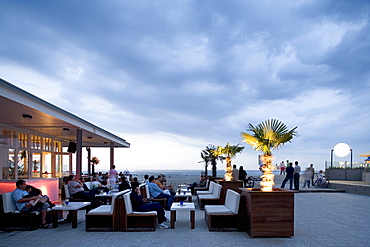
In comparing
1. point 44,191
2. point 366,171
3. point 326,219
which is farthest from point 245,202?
point 366,171

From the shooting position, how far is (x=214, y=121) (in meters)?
23.2

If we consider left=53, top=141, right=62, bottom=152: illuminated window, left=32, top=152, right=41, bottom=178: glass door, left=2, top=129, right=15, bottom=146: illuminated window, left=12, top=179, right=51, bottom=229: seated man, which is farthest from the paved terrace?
left=53, top=141, right=62, bottom=152: illuminated window

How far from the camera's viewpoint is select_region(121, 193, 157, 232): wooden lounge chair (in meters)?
7.38

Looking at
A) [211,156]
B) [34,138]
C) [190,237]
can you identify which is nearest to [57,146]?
[34,138]

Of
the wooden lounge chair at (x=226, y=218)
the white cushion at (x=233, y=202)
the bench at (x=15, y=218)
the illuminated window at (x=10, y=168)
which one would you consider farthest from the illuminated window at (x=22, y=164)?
the wooden lounge chair at (x=226, y=218)

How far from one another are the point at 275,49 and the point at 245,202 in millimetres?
8421

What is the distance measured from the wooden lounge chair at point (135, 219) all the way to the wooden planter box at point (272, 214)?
2.16 metres

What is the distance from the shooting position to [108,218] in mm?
7586

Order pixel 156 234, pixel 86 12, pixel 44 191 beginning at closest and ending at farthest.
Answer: pixel 156 234 < pixel 86 12 < pixel 44 191

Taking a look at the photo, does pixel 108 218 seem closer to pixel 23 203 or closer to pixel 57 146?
pixel 23 203

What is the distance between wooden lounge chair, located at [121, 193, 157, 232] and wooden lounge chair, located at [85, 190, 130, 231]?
113mm

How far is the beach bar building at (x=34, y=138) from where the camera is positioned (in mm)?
9281

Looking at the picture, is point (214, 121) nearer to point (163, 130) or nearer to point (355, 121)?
point (163, 130)

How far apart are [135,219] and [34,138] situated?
1212 cm
